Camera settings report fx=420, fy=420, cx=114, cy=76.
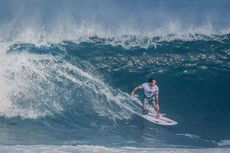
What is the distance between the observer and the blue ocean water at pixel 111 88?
9.88 metres

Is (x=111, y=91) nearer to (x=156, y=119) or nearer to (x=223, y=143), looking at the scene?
(x=156, y=119)

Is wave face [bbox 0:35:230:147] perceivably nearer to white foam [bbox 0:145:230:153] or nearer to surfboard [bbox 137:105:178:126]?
surfboard [bbox 137:105:178:126]

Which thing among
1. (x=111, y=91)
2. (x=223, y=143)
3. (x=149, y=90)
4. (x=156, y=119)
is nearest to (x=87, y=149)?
(x=156, y=119)

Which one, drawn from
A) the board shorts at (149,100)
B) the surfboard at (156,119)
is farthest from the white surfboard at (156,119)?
the board shorts at (149,100)

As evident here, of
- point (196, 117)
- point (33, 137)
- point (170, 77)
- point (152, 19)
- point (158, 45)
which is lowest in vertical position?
point (33, 137)

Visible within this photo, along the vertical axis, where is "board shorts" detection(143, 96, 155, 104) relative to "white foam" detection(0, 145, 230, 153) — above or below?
above

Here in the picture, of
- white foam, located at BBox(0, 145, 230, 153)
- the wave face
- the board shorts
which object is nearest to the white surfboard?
the wave face

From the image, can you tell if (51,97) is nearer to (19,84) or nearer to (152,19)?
(19,84)

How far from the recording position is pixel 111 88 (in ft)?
41.5

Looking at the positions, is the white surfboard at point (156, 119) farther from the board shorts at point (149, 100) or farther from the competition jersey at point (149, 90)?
the competition jersey at point (149, 90)

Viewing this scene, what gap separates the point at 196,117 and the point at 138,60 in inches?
140

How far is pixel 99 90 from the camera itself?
12352mm

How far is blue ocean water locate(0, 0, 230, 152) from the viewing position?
32.4ft

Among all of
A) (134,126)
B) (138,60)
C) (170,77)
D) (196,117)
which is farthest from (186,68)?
(134,126)
